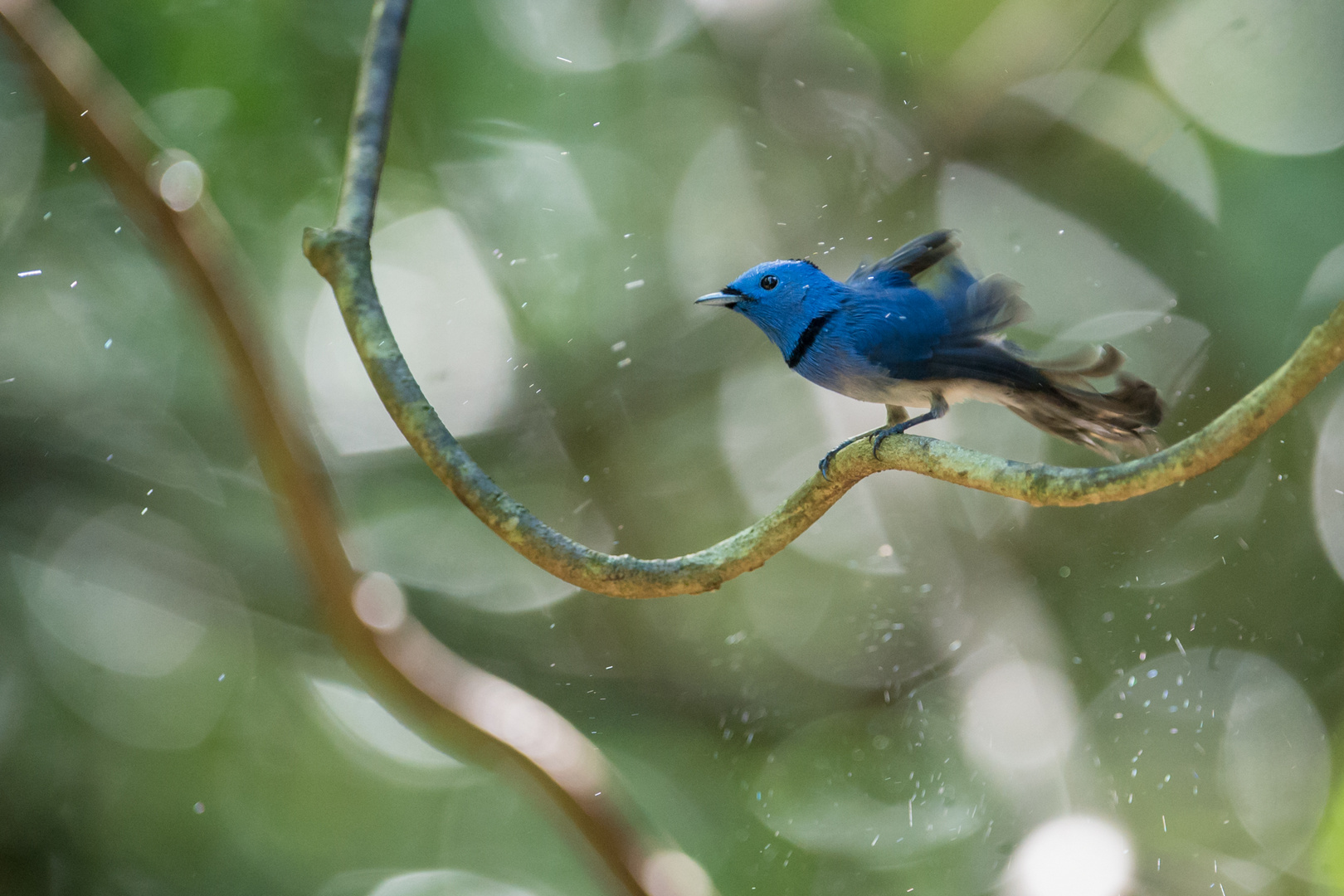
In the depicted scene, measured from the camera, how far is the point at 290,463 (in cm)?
204

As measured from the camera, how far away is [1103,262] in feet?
10.6

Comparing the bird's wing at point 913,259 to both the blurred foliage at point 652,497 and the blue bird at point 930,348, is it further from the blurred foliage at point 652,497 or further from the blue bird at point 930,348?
the blurred foliage at point 652,497

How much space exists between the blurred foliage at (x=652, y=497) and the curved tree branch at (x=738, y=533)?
207 centimetres

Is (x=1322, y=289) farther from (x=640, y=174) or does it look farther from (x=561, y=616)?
(x=561, y=616)

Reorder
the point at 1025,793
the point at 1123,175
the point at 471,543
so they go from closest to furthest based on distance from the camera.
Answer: the point at 1123,175, the point at 1025,793, the point at 471,543

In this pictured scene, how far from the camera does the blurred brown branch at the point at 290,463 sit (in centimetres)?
201

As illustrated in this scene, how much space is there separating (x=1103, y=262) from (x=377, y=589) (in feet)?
8.44

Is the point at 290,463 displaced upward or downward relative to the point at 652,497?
upward

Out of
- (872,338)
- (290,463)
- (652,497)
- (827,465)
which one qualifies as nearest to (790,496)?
(827,465)

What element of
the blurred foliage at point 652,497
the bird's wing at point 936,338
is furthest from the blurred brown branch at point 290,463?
the blurred foliage at point 652,497

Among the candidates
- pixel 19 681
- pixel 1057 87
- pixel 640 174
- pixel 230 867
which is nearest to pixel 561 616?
pixel 230 867

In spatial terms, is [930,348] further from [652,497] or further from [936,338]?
[652,497]

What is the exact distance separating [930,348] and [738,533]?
0.39 meters

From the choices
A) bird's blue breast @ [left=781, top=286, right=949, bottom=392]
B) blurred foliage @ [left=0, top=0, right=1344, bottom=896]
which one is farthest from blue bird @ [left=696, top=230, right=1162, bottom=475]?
blurred foliage @ [left=0, top=0, right=1344, bottom=896]
